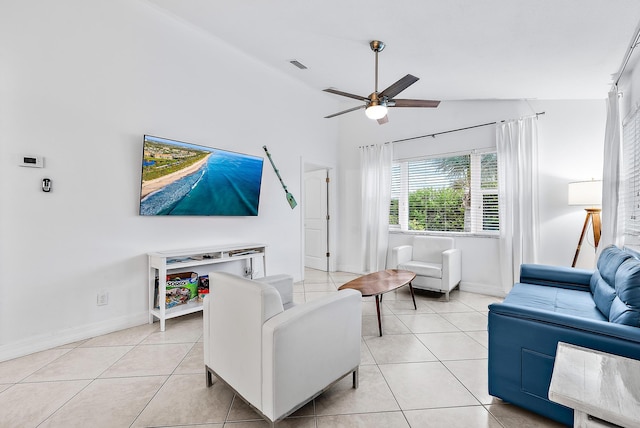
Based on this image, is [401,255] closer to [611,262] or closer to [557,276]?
[557,276]

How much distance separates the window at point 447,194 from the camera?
4207mm

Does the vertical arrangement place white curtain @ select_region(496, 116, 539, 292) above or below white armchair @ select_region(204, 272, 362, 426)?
above

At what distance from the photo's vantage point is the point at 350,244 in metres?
5.58

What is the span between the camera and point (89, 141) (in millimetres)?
2645

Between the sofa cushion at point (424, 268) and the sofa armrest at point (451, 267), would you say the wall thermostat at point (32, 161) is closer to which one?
the sofa cushion at point (424, 268)

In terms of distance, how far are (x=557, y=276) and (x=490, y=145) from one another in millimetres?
2076

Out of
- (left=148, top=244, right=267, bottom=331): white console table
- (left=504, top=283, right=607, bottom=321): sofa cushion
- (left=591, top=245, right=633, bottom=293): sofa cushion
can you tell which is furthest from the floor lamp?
(left=148, top=244, right=267, bottom=331): white console table

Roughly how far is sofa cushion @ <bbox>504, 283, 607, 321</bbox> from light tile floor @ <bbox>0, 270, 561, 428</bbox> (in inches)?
21.3

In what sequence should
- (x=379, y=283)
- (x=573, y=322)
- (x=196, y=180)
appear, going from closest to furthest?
1. (x=573, y=322)
2. (x=379, y=283)
3. (x=196, y=180)

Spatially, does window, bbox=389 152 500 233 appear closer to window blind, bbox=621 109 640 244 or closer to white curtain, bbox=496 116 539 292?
white curtain, bbox=496 116 539 292

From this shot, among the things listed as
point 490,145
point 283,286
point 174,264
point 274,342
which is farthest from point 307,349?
point 490,145

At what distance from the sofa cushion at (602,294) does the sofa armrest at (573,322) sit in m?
0.58

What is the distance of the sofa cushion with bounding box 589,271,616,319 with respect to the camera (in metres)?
1.92

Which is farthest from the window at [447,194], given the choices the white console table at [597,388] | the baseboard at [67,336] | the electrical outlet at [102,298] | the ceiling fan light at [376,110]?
the electrical outlet at [102,298]
